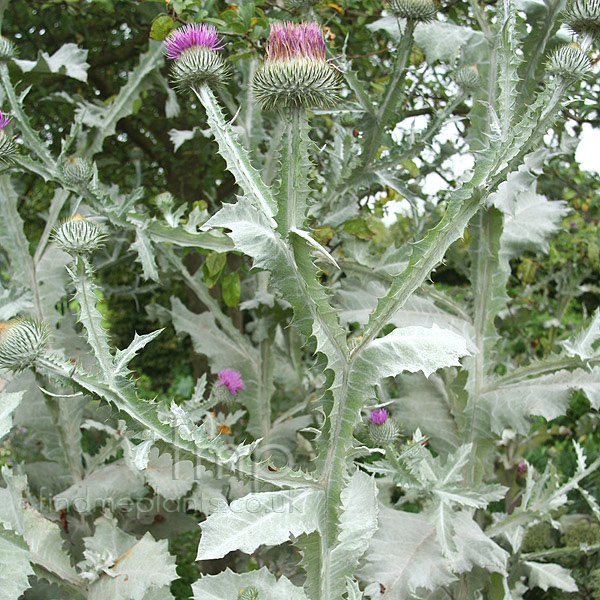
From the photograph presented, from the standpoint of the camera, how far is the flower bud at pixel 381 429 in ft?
6.60

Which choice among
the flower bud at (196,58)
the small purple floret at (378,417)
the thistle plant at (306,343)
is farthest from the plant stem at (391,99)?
the small purple floret at (378,417)

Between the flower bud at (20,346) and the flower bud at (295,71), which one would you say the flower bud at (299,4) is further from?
the flower bud at (20,346)

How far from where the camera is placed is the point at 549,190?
14.3 feet

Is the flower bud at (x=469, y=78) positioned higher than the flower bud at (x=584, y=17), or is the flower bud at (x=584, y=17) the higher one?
the flower bud at (x=469, y=78)

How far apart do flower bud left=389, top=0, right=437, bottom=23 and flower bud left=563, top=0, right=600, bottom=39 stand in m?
0.52

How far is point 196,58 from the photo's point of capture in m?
1.59

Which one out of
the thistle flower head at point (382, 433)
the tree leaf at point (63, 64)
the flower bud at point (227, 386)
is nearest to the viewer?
the thistle flower head at point (382, 433)

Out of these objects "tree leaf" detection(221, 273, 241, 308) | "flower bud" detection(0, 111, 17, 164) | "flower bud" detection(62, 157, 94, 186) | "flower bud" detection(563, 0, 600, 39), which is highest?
"flower bud" detection(563, 0, 600, 39)

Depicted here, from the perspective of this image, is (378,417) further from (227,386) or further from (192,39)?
(192,39)

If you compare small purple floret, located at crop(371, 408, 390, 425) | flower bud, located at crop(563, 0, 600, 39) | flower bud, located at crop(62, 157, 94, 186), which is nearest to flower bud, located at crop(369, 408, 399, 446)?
small purple floret, located at crop(371, 408, 390, 425)

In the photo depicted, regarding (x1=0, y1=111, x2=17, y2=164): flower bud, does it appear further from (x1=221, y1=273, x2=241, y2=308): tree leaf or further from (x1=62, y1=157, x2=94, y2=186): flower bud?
(x1=221, y1=273, x2=241, y2=308): tree leaf

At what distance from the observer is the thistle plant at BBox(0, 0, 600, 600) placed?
1443mm

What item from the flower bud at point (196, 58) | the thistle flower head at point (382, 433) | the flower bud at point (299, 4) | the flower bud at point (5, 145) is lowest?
the thistle flower head at point (382, 433)

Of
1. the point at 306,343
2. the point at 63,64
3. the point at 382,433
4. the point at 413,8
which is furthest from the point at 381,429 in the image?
the point at 63,64
